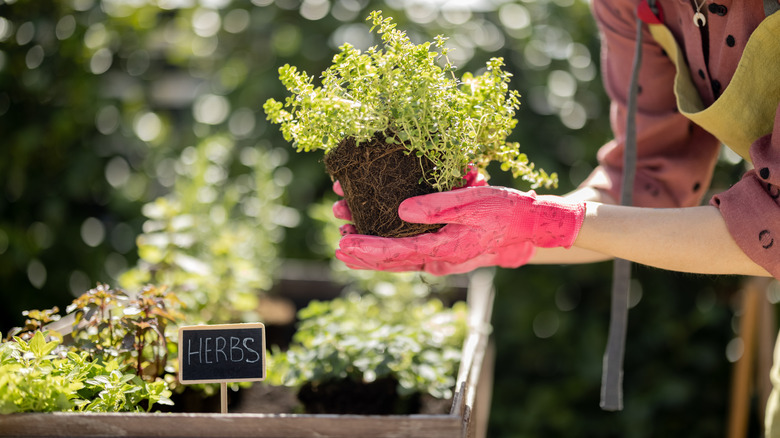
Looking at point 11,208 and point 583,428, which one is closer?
point 583,428

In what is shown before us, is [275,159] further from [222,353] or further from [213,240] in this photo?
[222,353]

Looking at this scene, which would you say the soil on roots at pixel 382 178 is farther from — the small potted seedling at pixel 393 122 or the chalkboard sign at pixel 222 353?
the chalkboard sign at pixel 222 353

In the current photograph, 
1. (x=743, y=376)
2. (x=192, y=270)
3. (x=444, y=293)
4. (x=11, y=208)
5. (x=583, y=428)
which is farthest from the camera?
(x=11, y=208)

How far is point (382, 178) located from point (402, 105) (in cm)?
12

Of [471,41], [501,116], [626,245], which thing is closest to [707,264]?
[626,245]

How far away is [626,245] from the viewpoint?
914mm

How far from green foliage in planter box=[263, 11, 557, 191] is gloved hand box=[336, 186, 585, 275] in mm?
58

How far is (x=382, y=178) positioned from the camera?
0.97 m

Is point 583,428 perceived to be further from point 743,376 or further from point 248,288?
point 248,288

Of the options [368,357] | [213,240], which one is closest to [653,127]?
[368,357]

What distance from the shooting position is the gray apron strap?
1.18 metres

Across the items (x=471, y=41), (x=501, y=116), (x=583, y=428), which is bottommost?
(x=583, y=428)

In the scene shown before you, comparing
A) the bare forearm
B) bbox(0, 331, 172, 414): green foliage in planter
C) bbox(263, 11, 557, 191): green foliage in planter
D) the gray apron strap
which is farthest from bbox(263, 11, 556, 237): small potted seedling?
bbox(0, 331, 172, 414): green foliage in planter

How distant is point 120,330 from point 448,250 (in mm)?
595
